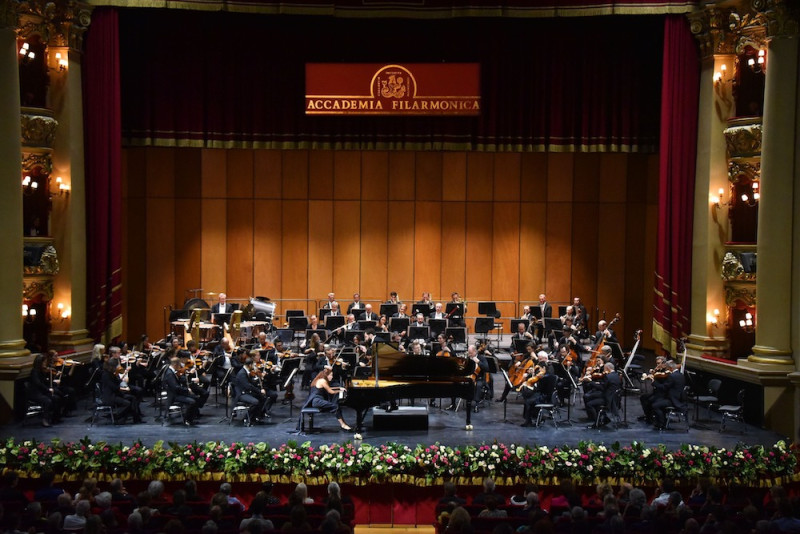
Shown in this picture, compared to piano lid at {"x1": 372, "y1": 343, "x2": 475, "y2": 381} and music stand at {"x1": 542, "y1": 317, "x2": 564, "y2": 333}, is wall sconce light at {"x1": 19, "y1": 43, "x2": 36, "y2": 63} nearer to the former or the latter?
piano lid at {"x1": 372, "y1": 343, "x2": 475, "y2": 381}

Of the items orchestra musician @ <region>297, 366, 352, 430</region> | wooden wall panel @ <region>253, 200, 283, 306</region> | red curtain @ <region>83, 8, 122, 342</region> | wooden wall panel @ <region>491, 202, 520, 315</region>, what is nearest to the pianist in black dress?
orchestra musician @ <region>297, 366, 352, 430</region>

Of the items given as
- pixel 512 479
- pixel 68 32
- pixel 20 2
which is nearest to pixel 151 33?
pixel 68 32

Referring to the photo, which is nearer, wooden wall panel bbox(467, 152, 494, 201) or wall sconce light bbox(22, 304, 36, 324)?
wall sconce light bbox(22, 304, 36, 324)

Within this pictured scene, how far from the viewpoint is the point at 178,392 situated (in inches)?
599

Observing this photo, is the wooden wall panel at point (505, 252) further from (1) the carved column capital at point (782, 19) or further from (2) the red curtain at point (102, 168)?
(2) the red curtain at point (102, 168)

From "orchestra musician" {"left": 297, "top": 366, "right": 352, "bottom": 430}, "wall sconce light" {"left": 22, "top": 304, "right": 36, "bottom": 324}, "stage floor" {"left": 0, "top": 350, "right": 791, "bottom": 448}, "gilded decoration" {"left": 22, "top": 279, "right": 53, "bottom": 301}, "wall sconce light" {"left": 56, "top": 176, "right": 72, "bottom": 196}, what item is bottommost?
"stage floor" {"left": 0, "top": 350, "right": 791, "bottom": 448}

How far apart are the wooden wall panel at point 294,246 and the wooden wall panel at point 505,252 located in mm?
5386

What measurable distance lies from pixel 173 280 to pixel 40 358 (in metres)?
9.18

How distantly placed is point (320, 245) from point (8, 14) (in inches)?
436

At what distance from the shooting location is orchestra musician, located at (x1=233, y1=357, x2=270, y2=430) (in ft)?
50.2

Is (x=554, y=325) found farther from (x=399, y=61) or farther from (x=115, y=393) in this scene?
(x=115, y=393)

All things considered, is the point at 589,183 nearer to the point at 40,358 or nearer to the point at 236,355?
the point at 236,355

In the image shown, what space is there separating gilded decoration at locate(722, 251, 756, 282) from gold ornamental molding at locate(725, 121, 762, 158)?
205 centimetres

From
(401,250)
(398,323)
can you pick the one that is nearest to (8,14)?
(398,323)
